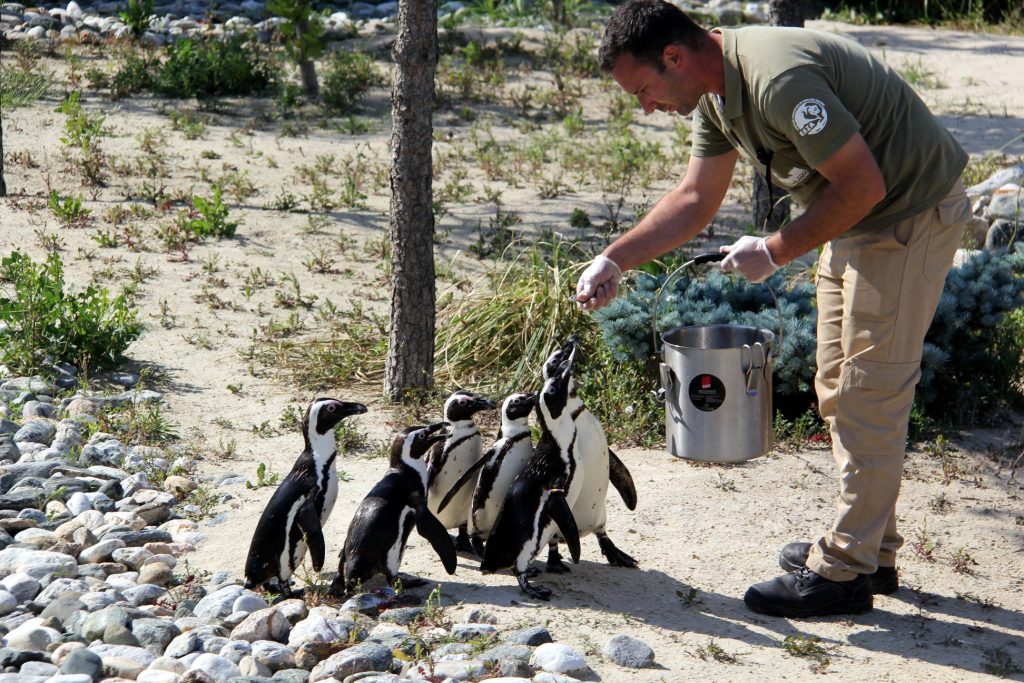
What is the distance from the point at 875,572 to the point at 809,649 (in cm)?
55

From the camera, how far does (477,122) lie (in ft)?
41.5

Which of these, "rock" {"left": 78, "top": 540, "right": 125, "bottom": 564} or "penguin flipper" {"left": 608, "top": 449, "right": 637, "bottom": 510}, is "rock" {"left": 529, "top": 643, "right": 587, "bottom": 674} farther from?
"rock" {"left": 78, "top": 540, "right": 125, "bottom": 564}

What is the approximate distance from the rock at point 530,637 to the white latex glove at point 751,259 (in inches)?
56.2

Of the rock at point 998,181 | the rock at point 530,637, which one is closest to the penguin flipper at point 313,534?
the rock at point 530,637

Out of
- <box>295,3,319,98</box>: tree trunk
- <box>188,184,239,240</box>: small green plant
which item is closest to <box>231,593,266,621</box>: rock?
<box>188,184,239,240</box>: small green plant

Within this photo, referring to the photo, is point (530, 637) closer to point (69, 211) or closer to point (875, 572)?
point (875, 572)

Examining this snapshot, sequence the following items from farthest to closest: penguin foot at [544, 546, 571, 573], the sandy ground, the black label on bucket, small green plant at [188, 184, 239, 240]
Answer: small green plant at [188, 184, 239, 240], penguin foot at [544, 546, 571, 573], the black label on bucket, the sandy ground

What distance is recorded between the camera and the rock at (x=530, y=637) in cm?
430

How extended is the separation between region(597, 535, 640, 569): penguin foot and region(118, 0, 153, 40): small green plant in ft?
39.4

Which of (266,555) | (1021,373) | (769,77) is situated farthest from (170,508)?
(1021,373)

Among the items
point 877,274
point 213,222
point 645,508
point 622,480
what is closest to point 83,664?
point 622,480

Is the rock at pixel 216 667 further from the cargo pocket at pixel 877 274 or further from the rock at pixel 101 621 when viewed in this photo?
the cargo pocket at pixel 877 274

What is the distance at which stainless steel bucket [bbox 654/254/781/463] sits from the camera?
4820 mm

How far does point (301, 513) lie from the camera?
473 cm
